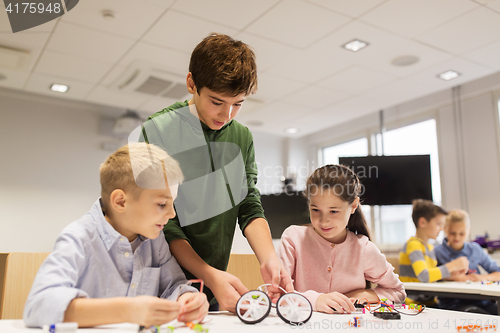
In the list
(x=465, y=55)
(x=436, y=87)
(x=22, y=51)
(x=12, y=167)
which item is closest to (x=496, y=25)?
(x=465, y=55)

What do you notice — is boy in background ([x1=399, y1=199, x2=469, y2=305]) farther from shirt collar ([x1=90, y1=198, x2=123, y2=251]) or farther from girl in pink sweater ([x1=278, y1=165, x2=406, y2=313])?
shirt collar ([x1=90, y1=198, x2=123, y2=251])

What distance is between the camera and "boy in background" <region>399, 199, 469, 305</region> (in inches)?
112

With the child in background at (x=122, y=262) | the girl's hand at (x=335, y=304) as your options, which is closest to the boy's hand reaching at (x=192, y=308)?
the child in background at (x=122, y=262)

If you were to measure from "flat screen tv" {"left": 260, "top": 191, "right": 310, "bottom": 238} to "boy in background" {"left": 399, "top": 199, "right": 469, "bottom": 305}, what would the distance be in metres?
0.92

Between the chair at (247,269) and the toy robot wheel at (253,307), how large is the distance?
0.71m

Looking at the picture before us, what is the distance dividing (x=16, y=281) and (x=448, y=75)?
4301mm

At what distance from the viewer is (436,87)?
4.55 meters

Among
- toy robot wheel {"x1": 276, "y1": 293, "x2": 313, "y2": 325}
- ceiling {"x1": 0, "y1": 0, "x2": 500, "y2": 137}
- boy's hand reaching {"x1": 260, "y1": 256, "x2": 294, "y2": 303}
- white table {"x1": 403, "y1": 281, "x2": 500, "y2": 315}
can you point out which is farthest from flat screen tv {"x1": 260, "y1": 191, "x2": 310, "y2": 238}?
toy robot wheel {"x1": 276, "y1": 293, "x2": 313, "y2": 325}

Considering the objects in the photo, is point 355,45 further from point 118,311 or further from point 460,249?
point 118,311

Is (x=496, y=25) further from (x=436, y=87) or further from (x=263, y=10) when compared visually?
(x=263, y=10)

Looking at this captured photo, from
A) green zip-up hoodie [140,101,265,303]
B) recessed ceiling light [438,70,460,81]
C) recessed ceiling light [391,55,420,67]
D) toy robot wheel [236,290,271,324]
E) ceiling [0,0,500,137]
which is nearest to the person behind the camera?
toy robot wheel [236,290,271,324]

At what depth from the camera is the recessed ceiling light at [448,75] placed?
13.6 ft

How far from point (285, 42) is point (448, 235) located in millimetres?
2155

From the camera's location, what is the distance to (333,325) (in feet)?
2.85
